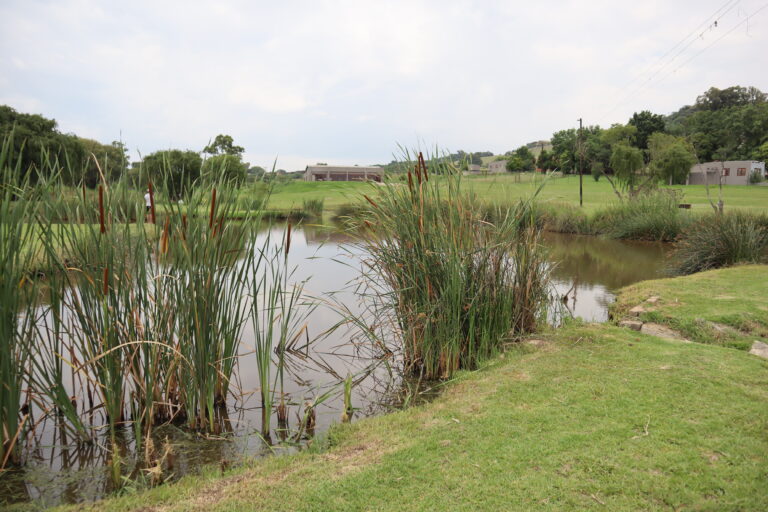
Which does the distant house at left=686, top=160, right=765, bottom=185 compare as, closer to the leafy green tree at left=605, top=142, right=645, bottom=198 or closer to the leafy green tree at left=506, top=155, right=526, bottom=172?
the leafy green tree at left=506, top=155, right=526, bottom=172

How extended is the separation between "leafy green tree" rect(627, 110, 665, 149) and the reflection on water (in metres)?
34.7

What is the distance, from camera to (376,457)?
2551 millimetres

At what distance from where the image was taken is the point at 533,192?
15.1 feet

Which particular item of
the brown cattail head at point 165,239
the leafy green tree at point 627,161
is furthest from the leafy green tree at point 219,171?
the leafy green tree at point 627,161

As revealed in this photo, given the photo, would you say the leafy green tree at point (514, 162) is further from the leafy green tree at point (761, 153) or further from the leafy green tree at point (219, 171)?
the leafy green tree at point (219, 171)

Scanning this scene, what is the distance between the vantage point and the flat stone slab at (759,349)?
13.5ft

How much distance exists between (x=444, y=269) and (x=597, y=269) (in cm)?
786

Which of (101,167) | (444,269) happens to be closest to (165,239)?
(101,167)

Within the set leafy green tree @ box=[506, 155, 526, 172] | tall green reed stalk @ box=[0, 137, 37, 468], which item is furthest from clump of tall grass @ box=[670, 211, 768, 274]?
leafy green tree @ box=[506, 155, 526, 172]

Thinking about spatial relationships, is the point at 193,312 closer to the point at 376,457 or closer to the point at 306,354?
the point at 376,457

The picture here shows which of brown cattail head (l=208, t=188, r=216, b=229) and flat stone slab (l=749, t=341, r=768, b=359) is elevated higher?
brown cattail head (l=208, t=188, r=216, b=229)

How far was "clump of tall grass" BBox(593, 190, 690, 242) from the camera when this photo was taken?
1395 centimetres

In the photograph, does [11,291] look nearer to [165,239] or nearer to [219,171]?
[165,239]

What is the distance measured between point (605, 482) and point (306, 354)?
3232mm
